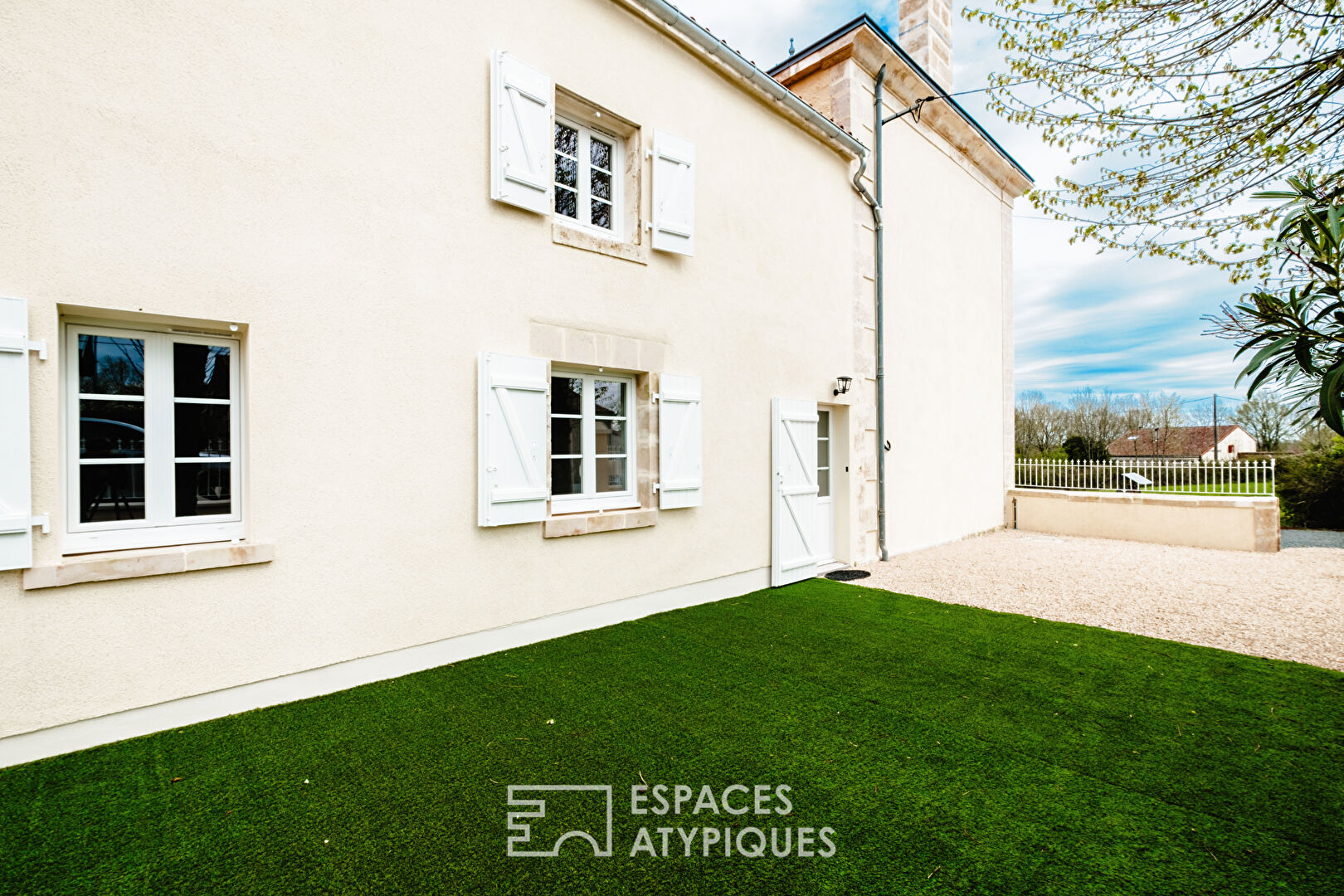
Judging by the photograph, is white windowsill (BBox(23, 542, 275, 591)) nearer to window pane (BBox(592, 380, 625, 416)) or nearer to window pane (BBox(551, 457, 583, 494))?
window pane (BBox(551, 457, 583, 494))

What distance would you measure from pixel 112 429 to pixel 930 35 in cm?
1148

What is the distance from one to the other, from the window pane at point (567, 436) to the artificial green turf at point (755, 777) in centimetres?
160

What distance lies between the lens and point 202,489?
3316 millimetres

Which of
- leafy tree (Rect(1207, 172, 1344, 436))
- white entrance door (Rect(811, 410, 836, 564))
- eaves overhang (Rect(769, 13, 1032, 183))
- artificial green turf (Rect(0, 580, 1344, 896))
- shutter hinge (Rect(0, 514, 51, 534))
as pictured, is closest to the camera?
artificial green turf (Rect(0, 580, 1344, 896))

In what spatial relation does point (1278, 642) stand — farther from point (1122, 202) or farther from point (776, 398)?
point (776, 398)

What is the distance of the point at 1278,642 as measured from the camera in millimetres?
4645

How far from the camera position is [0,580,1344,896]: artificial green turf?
204cm

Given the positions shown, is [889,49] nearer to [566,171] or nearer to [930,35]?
[930,35]

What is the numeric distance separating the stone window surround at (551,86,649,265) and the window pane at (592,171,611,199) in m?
0.11

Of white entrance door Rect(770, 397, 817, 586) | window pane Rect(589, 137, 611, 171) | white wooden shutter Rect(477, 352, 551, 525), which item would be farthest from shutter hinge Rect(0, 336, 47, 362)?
white entrance door Rect(770, 397, 817, 586)

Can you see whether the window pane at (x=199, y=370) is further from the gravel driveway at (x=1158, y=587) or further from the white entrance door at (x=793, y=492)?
the gravel driveway at (x=1158, y=587)

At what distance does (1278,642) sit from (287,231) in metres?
7.49

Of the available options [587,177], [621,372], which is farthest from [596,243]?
[621,372]

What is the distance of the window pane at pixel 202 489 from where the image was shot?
3264 millimetres
